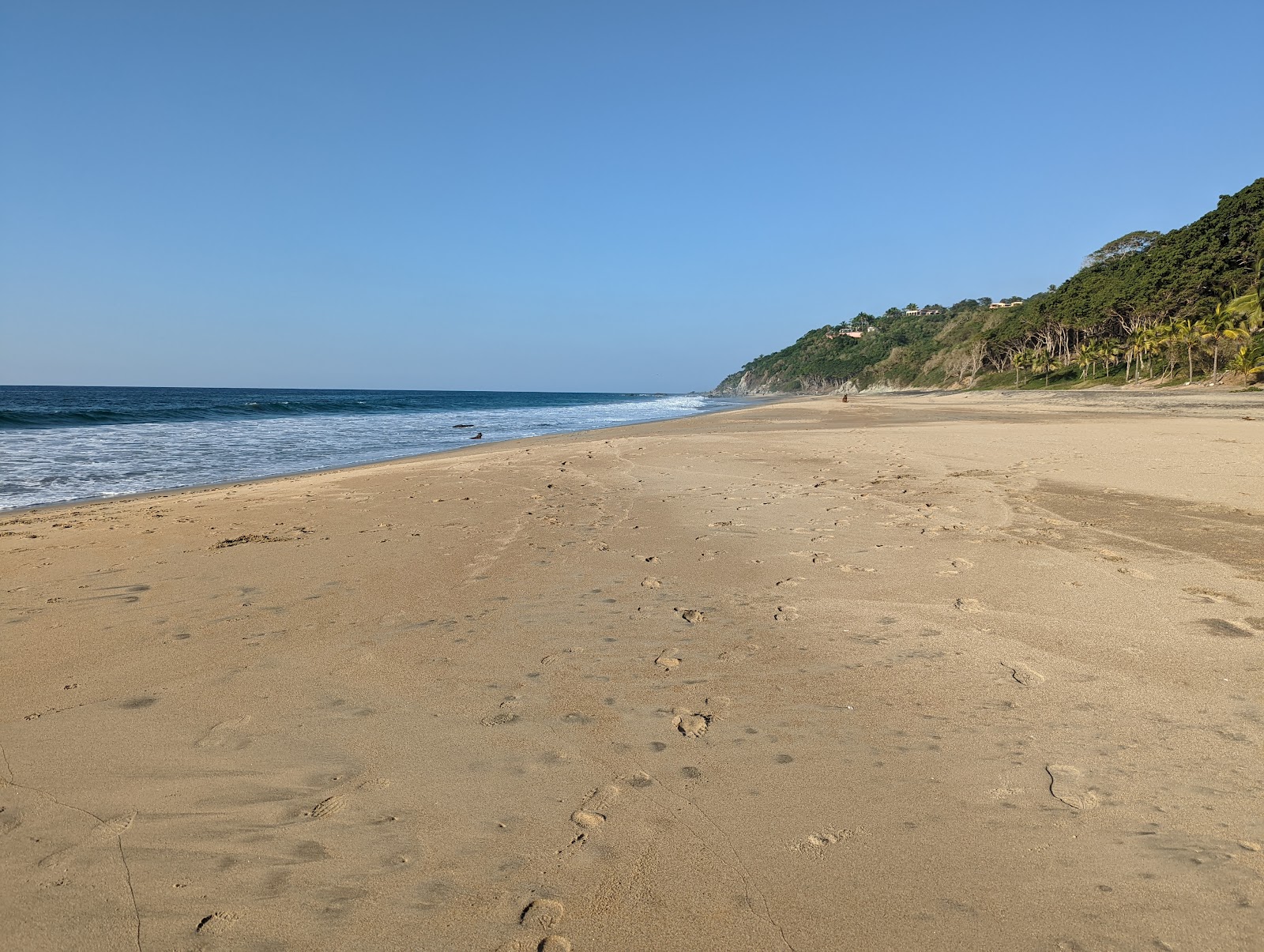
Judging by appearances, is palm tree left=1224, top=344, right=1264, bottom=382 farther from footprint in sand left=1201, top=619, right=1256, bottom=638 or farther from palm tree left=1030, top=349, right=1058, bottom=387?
footprint in sand left=1201, top=619, right=1256, bottom=638

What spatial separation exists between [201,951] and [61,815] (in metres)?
0.99

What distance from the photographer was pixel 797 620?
417 cm

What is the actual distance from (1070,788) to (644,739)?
1629 mm

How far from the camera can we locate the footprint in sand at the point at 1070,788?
7.61 feet

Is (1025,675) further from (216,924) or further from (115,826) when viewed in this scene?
(115,826)

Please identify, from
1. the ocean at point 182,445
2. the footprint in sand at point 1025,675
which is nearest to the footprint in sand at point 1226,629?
the footprint in sand at point 1025,675

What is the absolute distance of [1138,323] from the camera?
52.8m

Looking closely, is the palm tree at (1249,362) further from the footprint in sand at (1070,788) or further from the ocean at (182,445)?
the footprint in sand at (1070,788)

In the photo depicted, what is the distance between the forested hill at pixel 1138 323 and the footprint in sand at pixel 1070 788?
45352mm

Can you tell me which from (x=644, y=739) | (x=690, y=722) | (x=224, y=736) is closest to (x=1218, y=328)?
(x=690, y=722)

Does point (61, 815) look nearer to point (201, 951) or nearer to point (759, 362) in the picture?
point (201, 951)

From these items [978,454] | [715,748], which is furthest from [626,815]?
[978,454]

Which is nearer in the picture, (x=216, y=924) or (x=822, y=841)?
(x=216, y=924)

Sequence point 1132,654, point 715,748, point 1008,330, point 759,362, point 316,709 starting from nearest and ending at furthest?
point 715,748, point 316,709, point 1132,654, point 1008,330, point 759,362
